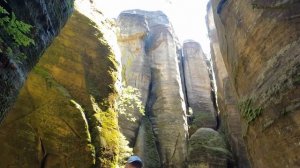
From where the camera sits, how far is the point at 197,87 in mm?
32062

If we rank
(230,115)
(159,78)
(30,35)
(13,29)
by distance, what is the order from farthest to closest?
(159,78), (230,115), (30,35), (13,29)

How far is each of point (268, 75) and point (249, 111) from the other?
4.47ft

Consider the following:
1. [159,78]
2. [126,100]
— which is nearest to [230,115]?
[159,78]

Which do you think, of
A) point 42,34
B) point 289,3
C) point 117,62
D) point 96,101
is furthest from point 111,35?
point 42,34

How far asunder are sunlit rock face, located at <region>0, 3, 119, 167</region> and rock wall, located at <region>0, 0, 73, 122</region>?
3.84 meters

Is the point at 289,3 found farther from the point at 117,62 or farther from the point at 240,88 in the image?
the point at 117,62

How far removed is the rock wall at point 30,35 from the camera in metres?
2.78

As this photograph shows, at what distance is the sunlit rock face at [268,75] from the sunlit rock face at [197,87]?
17.4 m

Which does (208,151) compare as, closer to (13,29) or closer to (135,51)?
(135,51)

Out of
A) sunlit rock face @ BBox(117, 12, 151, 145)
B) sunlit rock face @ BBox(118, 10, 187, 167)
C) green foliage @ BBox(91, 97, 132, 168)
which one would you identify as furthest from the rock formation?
green foliage @ BBox(91, 97, 132, 168)

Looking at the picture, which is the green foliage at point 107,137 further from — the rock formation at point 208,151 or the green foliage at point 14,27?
the rock formation at point 208,151

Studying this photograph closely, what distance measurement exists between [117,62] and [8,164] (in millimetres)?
4407

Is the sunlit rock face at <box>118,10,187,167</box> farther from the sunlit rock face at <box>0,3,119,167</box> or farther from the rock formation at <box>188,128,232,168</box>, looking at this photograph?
the sunlit rock face at <box>0,3,119,167</box>

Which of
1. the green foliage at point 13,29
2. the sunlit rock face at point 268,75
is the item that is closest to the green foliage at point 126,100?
the sunlit rock face at point 268,75
